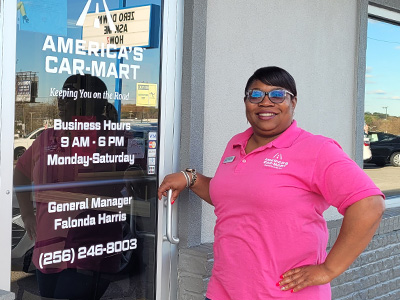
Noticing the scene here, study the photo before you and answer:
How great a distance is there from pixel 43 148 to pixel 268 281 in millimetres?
1290

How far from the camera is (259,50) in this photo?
434 centimetres

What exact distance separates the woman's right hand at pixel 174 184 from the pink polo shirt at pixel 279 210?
0.63m

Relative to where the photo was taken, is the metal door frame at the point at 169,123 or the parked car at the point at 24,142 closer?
the parked car at the point at 24,142

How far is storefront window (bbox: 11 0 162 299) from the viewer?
10.0 feet

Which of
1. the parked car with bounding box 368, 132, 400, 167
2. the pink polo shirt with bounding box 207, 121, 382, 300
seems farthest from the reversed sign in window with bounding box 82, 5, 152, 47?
the parked car with bounding box 368, 132, 400, 167

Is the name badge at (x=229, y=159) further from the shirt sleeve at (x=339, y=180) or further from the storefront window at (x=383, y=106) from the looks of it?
the storefront window at (x=383, y=106)

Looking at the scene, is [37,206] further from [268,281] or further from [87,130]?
[268,281]

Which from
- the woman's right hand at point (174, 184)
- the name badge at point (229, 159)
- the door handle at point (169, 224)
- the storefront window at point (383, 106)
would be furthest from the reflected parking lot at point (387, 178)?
the name badge at point (229, 159)

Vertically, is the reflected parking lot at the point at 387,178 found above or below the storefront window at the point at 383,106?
below

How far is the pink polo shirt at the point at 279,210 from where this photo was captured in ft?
8.71

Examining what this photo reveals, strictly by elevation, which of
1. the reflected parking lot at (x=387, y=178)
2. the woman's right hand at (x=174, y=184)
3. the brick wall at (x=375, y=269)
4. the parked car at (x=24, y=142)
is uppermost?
the parked car at (x=24, y=142)

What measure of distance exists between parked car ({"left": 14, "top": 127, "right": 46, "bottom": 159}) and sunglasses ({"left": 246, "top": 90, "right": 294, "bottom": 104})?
1060 millimetres

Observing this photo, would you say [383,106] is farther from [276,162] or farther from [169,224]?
[276,162]

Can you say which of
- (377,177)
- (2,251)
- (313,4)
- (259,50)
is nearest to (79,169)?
(2,251)
